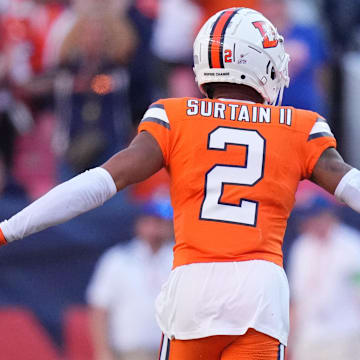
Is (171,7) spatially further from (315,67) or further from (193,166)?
(193,166)

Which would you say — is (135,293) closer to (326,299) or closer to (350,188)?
(326,299)

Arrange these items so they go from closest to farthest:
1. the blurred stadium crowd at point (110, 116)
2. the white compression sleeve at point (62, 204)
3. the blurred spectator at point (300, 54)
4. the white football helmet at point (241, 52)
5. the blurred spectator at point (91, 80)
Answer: the white compression sleeve at point (62, 204) < the white football helmet at point (241, 52) < the blurred stadium crowd at point (110, 116) < the blurred spectator at point (91, 80) < the blurred spectator at point (300, 54)

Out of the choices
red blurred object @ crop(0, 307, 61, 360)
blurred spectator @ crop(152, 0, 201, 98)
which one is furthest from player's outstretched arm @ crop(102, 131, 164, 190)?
blurred spectator @ crop(152, 0, 201, 98)

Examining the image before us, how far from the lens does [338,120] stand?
875cm

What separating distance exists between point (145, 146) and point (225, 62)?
500 mm

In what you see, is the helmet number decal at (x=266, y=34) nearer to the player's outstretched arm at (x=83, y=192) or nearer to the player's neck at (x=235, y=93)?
the player's neck at (x=235, y=93)

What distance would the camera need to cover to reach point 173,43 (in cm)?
837

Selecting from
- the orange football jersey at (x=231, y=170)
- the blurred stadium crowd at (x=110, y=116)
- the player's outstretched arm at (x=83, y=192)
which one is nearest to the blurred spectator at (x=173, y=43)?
the blurred stadium crowd at (x=110, y=116)

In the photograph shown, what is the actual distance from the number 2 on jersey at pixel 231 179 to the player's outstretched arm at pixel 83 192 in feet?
0.74

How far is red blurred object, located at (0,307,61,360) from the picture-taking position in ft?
23.6

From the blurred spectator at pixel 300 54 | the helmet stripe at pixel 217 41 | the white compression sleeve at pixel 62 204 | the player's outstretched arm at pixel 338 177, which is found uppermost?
the blurred spectator at pixel 300 54

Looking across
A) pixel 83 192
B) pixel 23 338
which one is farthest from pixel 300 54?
pixel 83 192

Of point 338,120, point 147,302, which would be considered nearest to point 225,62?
point 147,302

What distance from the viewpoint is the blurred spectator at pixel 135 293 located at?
6.81 m
